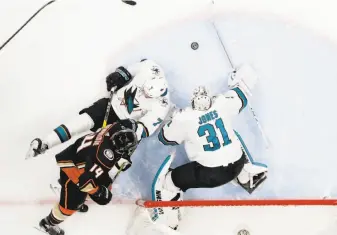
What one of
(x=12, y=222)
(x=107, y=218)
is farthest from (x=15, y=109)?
(x=107, y=218)

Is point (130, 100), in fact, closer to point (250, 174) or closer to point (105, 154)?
point (105, 154)

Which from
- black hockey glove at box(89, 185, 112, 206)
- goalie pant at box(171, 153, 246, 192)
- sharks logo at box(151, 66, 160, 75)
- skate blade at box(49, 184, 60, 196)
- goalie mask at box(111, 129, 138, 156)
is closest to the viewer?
goalie mask at box(111, 129, 138, 156)

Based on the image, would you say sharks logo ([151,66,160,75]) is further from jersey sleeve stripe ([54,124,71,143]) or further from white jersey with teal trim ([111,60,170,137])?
jersey sleeve stripe ([54,124,71,143])

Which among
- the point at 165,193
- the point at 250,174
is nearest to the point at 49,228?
the point at 165,193

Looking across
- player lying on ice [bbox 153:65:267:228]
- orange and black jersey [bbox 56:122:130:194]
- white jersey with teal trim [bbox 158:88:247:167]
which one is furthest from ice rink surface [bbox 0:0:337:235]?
orange and black jersey [bbox 56:122:130:194]

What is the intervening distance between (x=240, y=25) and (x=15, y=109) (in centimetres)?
137

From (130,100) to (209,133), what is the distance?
473mm

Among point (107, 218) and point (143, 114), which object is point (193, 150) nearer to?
point (143, 114)

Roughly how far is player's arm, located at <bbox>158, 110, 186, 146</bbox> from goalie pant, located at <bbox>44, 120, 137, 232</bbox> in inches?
9.3

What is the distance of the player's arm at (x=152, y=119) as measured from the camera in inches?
103

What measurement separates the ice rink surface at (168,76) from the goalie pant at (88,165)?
0.36 meters

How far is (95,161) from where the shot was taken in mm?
2283

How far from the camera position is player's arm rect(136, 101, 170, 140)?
8.60ft

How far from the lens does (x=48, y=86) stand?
2.93 m
